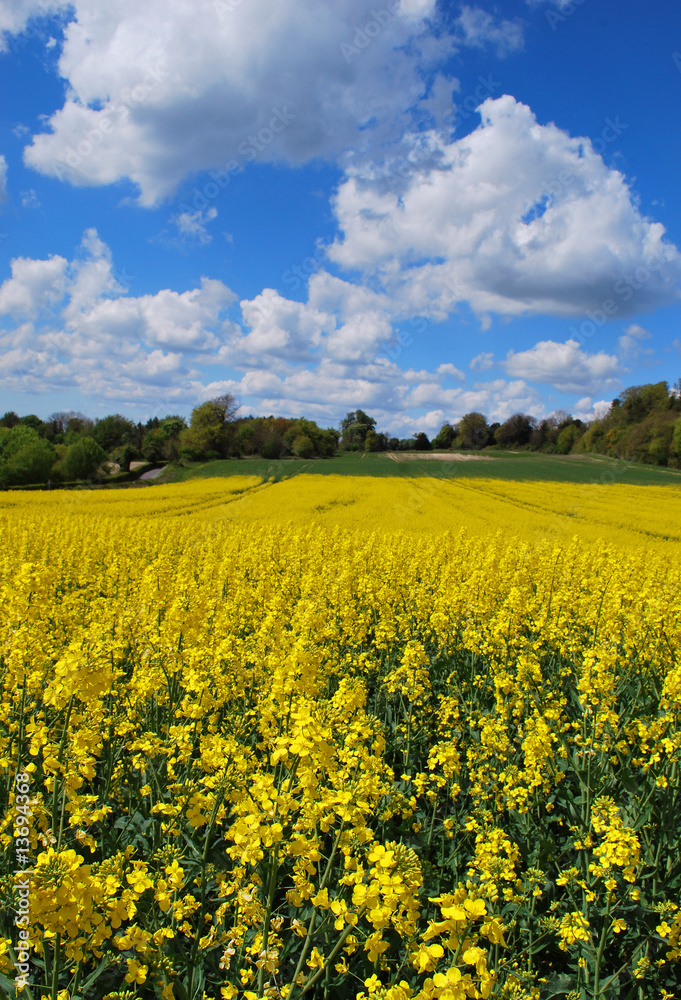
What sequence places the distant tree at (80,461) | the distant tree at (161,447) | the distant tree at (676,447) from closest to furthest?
1. the distant tree at (80,461)
2. the distant tree at (676,447)
3. the distant tree at (161,447)

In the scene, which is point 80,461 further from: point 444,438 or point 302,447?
point 444,438

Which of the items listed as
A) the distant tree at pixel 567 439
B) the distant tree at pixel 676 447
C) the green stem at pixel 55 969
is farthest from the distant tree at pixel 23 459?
the distant tree at pixel 567 439

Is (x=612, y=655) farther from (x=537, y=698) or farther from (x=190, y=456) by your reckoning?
(x=190, y=456)

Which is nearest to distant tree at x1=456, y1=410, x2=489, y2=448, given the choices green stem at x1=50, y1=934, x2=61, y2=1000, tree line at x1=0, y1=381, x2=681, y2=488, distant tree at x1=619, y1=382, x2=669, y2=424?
tree line at x1=0, y1=381, x2=681, y2=488

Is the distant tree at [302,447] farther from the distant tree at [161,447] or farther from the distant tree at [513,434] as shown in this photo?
the distant tree at [513,434]

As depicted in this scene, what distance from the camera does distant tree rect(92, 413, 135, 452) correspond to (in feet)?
256

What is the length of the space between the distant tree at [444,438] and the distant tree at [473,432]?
4.53 meters

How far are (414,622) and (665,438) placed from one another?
79.8 m

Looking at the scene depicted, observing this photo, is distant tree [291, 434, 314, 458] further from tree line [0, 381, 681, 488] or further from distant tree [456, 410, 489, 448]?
distant tree [456, 410, 489, 448]

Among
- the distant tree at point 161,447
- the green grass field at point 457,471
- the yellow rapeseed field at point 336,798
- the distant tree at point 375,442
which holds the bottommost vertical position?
the yellow rapeseed field at point 336,798

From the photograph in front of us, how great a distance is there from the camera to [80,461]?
51.2m

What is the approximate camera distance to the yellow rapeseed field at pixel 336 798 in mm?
1991

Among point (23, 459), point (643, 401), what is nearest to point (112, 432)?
point (23, 459)

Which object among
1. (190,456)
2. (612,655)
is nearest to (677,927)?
(612,655)
